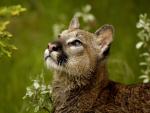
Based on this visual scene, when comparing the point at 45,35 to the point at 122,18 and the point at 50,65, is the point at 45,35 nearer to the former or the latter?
the point at 122,18

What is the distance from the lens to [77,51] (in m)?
7.76

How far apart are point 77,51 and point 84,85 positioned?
37cm

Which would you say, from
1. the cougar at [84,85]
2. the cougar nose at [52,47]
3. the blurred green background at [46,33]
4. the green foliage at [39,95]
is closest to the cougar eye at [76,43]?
the cougar at [84,85]

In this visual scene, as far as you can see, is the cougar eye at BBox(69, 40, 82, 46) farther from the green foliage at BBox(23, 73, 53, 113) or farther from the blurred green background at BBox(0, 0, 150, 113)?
the blurred green background at BBox(0, 0, 150, 113)

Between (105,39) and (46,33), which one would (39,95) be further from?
(46,33)

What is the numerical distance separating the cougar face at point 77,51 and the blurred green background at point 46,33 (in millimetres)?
1596

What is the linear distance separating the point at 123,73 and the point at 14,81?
5.88 ft

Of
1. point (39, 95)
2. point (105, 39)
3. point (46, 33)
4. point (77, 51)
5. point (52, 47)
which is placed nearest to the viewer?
point (52, 47)

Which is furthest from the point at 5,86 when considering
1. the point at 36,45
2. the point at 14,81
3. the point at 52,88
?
the point at 52,88

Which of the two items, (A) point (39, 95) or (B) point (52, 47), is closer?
(B) point (52, 47)

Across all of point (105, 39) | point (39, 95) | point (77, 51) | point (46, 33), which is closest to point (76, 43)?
point (77, 51)

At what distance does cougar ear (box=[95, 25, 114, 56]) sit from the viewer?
26.2ft

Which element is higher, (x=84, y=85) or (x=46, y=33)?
(x=46, y=33)

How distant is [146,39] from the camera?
28.9ft
